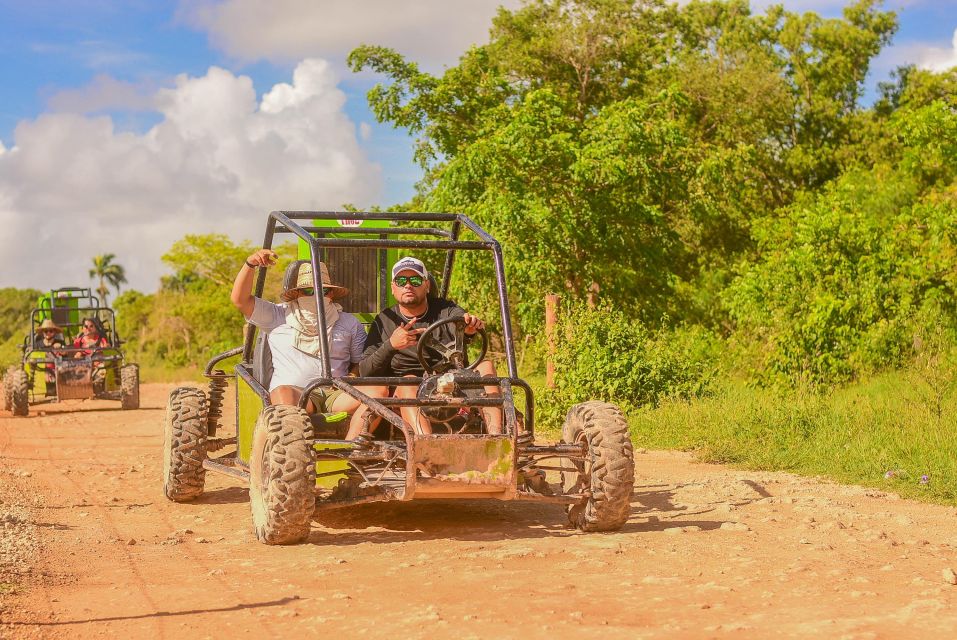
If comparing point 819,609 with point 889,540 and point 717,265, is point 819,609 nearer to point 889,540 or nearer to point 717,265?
point 889,540

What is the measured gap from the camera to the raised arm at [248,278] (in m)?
7.38

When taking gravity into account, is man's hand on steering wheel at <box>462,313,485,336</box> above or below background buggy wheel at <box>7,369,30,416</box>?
above

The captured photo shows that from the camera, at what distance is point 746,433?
1167 cm

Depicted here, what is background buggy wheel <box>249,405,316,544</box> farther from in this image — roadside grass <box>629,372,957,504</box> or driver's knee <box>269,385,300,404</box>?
roadside grass <box>629,372,957,504</box>

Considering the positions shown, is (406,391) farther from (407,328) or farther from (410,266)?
(410,266)

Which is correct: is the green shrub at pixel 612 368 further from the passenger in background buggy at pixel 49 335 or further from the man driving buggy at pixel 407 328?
the passenger in background buggy at pixel 49 335

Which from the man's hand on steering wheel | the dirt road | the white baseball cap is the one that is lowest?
the dirt road

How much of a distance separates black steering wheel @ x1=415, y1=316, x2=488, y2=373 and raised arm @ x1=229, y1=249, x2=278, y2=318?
3.45 ft

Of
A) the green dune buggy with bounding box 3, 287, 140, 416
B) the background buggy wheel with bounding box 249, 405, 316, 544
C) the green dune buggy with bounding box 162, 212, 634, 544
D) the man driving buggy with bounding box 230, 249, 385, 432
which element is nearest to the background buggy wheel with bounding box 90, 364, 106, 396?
the green dune buggy with bounding box 3, 287, 140, 416

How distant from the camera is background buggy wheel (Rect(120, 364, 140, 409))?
19219mm

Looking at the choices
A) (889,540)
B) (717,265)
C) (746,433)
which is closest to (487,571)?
(889,540)

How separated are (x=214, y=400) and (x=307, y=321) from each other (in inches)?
→ 63.7

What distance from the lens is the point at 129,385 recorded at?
1922 centimetres

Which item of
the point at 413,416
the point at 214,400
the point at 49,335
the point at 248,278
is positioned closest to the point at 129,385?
the point at 49,335
